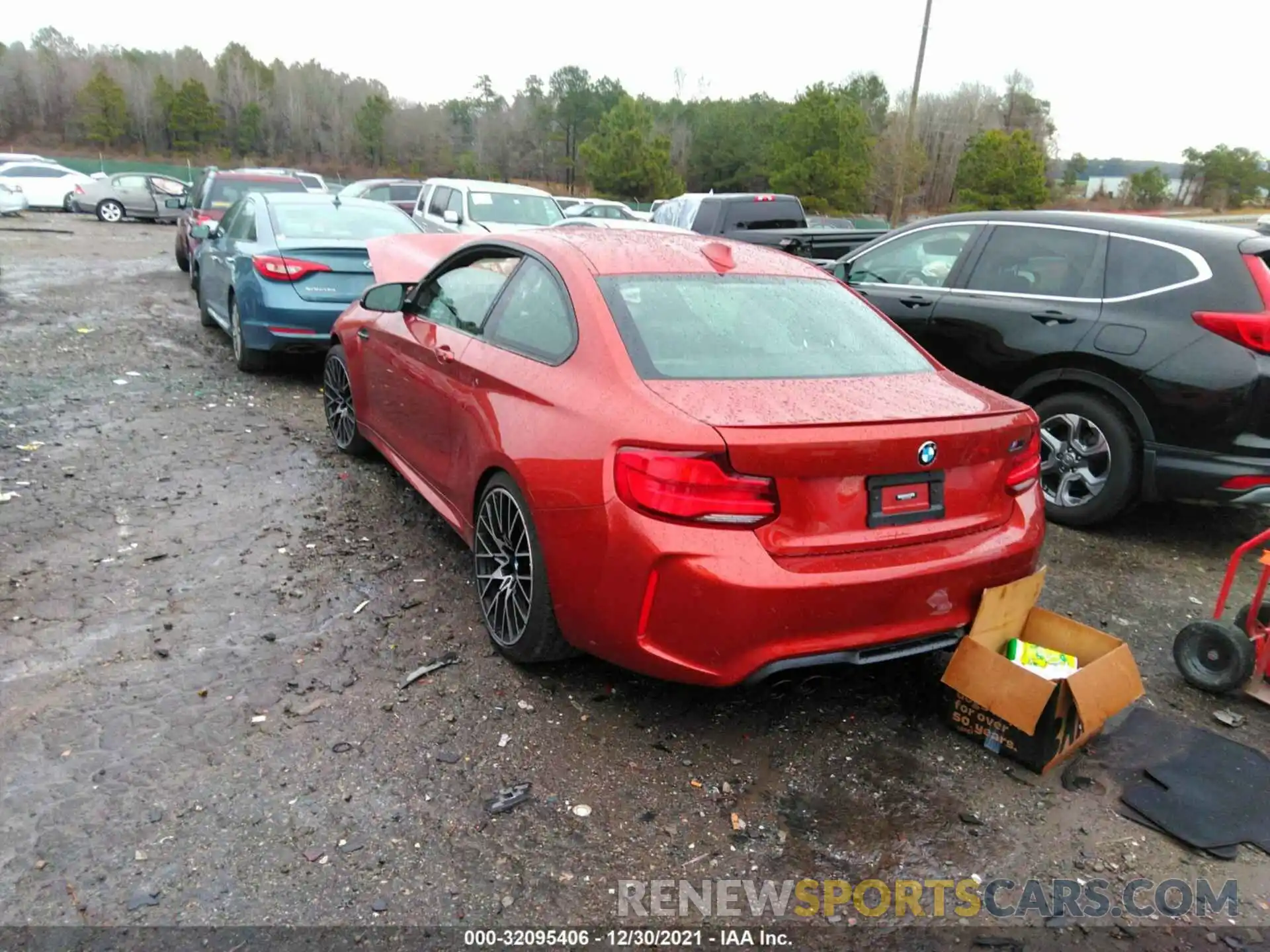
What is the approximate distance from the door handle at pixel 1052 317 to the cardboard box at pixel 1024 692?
2539 mm

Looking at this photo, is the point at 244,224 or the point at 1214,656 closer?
the point at 1214,656

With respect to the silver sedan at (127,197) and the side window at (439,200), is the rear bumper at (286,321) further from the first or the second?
the silver sedan at (127,197)

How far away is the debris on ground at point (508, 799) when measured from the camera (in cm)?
276

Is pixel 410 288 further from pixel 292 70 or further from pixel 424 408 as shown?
pixel 292 70

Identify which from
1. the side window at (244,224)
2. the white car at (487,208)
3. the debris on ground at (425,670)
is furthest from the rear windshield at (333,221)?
the debris on ground at (425,670)

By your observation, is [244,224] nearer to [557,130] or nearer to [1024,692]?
[1024,692]

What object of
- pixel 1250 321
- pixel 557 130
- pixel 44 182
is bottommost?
pixel 1250 321

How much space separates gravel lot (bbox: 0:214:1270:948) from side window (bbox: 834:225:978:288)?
2077 mm

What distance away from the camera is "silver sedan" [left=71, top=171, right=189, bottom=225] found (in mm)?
27969

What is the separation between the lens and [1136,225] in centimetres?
529

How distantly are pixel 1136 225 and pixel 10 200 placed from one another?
97.4ft

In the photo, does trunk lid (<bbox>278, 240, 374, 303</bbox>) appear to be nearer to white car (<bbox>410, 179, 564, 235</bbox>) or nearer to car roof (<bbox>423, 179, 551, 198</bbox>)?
white car (<bbox>410, 179, 564, 235</bbox>)

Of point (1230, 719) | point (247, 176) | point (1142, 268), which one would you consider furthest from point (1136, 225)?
point (247, 176)

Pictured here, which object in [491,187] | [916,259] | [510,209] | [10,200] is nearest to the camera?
[916,259]
